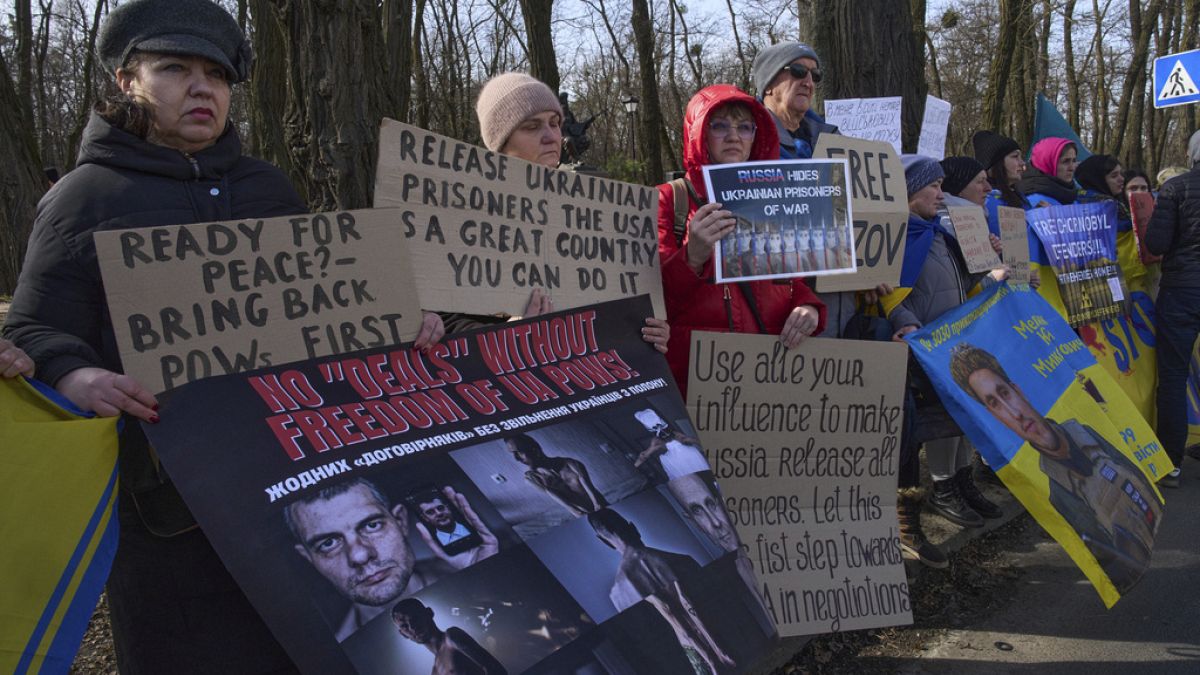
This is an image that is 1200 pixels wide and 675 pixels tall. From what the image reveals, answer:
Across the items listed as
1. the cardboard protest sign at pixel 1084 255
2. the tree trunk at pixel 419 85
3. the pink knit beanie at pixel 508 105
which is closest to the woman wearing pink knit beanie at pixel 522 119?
the pink knit beanie at pixel 508 105

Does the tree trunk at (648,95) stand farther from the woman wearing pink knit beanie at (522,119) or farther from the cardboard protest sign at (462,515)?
the cardboard protest sign at (462,515)

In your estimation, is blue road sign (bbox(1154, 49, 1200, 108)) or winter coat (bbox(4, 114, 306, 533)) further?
blue road sign (bbox(1154, 49, 1200, 108))

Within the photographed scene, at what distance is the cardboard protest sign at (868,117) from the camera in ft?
18.5

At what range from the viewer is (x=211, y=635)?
1.96 metres

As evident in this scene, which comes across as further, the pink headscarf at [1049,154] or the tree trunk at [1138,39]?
the tree trunk at [1138,39]

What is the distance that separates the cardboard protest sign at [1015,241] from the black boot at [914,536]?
1.22m

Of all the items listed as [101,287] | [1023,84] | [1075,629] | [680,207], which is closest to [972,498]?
[1075,629]

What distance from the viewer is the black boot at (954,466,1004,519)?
4.77 m

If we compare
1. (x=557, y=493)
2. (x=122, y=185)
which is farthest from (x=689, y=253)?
(x=122, y=185)

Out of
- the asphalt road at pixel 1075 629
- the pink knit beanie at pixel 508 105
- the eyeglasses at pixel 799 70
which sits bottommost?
the asphalt road at pixel 1075 629

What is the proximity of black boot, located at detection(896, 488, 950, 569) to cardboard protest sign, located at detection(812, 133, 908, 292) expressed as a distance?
112 centimetres

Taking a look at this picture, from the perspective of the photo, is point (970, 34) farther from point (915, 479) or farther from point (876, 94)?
point (915, 479)

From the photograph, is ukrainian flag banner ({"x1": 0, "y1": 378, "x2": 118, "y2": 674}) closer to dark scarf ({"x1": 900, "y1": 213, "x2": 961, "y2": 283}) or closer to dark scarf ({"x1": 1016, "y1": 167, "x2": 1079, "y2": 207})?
dark scarf ({"x1": 900, "y1": 213, "x2": 961, "y2": 283})

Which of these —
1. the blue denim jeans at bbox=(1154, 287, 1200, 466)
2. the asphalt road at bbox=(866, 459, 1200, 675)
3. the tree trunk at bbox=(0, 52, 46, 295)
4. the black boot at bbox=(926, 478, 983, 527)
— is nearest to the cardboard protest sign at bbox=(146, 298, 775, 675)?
the asphalt road at bbox=(866, 459, 1200, 675)
